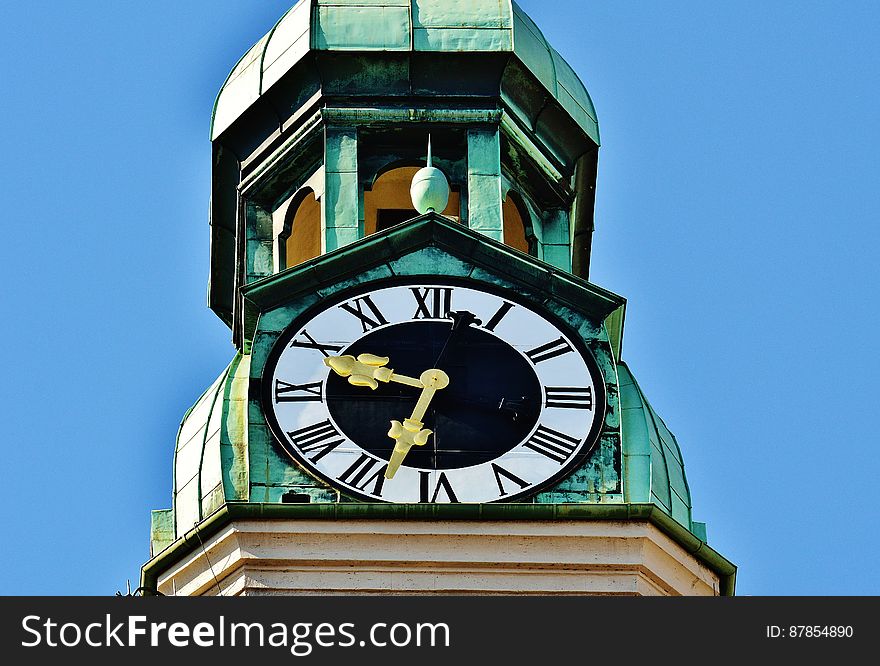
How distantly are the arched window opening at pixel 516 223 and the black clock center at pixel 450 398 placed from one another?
2642 mm

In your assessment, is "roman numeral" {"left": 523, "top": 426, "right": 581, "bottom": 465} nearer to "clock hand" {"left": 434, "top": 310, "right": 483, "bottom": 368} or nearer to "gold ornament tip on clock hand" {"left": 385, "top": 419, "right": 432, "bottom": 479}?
"gold ornament tip on clock hand" {"left": 385, "top": 419, "right": 432, "bottom": 479}

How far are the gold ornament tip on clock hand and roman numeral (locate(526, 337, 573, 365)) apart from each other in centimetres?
110

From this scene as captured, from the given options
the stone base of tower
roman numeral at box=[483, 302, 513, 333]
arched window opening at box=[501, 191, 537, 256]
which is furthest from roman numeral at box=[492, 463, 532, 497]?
arched window opening at box=[501, 191, 537, 256]

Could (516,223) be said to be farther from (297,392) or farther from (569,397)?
(297,392)

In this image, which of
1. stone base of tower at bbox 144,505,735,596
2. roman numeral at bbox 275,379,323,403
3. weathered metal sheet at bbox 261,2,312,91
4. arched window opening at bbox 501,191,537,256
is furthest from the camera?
weathered metal sheet at bbox 261,2,312,91

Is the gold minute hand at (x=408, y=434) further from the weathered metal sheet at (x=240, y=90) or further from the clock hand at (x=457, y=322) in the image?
the weathered metal sheet at (x=240, y=90)

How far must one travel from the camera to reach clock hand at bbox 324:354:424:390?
31.7 m

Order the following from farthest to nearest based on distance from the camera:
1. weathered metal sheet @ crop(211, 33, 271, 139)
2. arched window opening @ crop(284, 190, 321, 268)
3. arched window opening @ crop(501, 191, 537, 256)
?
arched window opening @ crop(284, 190, 321, 268) → weathered metal sheet @ crop(211, 33, 271, 139) → arched window opening @ crop(501, 191, 537, 256)

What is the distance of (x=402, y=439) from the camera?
31.3 m

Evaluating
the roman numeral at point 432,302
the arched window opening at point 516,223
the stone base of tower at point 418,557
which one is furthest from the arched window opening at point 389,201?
the stone base of tower at point 418,557

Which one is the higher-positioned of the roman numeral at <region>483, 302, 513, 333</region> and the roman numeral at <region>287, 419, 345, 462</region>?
the roman numeral at <region>483, 302, 513, 333</region>

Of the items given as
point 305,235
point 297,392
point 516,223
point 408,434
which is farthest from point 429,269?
point 305,235

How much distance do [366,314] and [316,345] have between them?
0.44 m

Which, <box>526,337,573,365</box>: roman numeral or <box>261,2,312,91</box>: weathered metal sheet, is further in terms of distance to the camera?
<box>261,2,312,91</box>: weathered metal sheet
